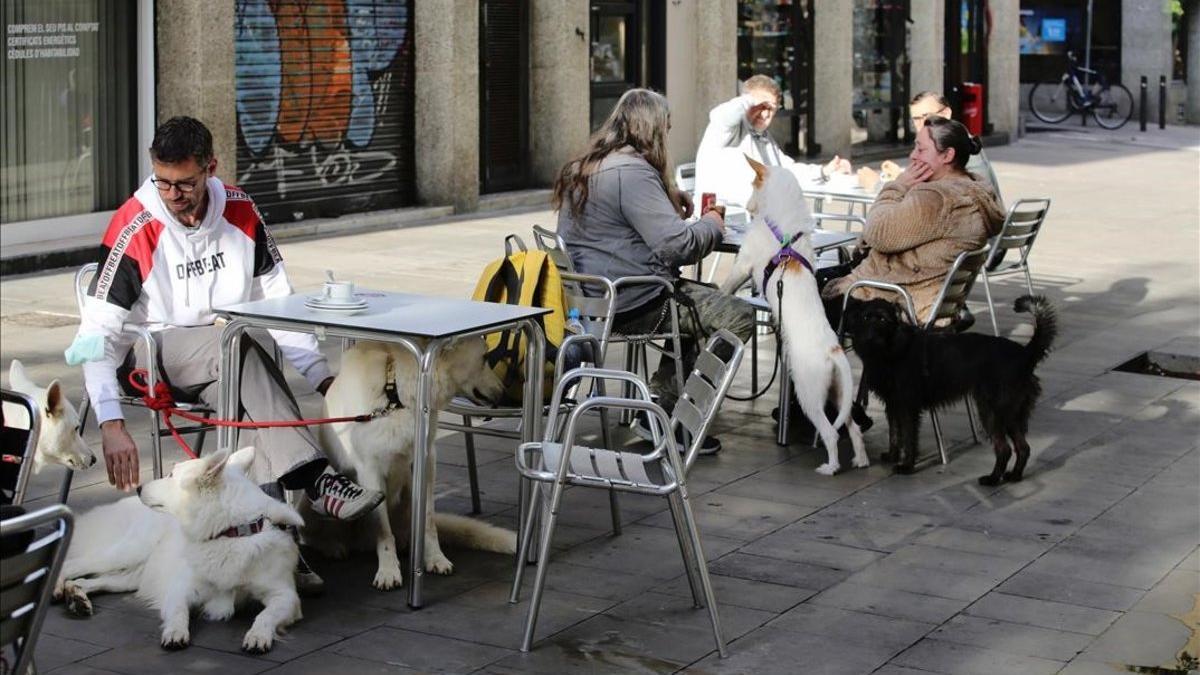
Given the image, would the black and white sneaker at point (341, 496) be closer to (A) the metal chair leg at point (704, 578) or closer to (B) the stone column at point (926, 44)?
(A) the metal chair leg at point (704, 578)

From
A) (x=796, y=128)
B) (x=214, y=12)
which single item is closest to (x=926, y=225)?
(x=214, y=12)

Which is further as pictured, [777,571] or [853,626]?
[777,571]

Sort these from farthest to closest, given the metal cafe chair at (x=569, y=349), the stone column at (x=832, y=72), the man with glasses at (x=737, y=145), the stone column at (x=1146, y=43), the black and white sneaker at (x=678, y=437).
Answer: the stone column at (x=1146, y=43) → the stone column at (x=832, y=72) → the man with glasses at (x=737, y=145) → the black and white sneaker at (x=678, y=437) → the metal cafe chair at (x=569, y=349)

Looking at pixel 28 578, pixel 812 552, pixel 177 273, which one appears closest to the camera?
pixel 28 578

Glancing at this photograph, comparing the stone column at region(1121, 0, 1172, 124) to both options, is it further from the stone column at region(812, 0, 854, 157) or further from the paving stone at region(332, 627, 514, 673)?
the paving stone at region(332, 627, 514, 673)

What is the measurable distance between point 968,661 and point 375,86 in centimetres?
1137

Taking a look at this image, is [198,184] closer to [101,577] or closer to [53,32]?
[101,577]

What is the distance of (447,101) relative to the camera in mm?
15695

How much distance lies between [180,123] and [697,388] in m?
1.78

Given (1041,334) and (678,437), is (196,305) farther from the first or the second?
(1041,334)

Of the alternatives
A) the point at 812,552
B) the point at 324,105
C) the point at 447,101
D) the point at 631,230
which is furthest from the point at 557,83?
the point at 812,552

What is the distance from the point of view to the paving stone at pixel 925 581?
5758 mm

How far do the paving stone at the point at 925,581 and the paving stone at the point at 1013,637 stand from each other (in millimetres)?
264

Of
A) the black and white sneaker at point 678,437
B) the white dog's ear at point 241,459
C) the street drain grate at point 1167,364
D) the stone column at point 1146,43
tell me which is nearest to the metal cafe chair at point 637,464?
the white dog's ear at point 241,459
